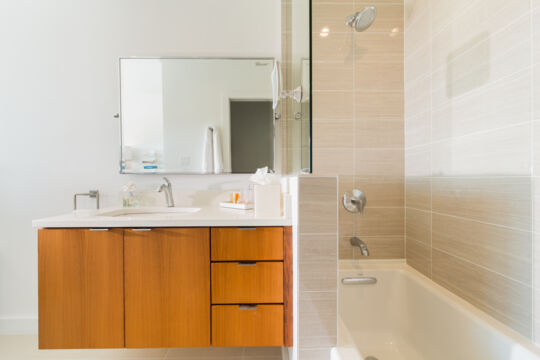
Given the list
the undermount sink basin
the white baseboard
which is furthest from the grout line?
the white baseboard

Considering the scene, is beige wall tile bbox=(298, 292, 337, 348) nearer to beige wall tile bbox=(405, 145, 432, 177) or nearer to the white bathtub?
the white bathtub

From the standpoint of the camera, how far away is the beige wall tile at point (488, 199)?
39.8 inches

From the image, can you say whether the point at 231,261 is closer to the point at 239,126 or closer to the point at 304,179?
the point at 304,179

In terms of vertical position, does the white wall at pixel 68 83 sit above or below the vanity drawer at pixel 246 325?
above

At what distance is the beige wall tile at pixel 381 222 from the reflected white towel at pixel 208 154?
102cm

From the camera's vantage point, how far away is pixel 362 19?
1617mm

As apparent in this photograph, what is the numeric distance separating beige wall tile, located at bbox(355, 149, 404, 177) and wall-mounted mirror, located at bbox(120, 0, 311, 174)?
1.64 feet

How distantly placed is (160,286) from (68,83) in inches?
58.2

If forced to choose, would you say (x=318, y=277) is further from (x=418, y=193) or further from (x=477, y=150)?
(x=418, y=193)

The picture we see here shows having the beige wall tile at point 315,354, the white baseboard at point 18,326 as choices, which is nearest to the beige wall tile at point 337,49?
the beige wall tile at point 315,354

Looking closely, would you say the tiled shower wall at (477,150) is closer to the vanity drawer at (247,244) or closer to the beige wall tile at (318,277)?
the beige wall tile at (318,277)

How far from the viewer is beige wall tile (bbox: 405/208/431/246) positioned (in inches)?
63.2

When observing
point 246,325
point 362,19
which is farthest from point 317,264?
point 362,19

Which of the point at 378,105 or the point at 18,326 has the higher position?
the point at 378,105
